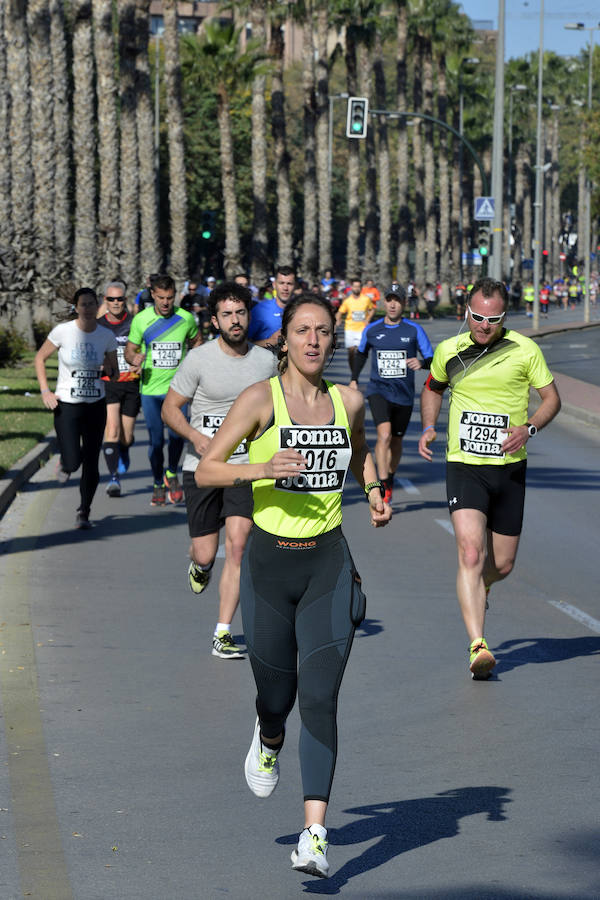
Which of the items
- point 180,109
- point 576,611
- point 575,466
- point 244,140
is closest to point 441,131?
point 244,140

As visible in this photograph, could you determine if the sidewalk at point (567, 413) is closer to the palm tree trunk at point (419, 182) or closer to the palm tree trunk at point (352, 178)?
the palm tree trunk at point (352, 178)

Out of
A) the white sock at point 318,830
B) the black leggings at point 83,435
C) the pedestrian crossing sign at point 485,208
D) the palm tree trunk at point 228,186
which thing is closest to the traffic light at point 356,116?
the pedestrian crossing sign at point 485,208

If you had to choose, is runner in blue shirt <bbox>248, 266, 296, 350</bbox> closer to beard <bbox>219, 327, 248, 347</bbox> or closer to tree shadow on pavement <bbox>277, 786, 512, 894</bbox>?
→ beard <bbox>219, 327, 248, 347</bbox>

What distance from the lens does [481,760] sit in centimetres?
657

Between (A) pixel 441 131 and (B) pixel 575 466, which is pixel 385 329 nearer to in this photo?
(B) pixel 575 466

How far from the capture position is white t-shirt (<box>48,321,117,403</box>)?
43.1 feet

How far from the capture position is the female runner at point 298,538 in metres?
5.34

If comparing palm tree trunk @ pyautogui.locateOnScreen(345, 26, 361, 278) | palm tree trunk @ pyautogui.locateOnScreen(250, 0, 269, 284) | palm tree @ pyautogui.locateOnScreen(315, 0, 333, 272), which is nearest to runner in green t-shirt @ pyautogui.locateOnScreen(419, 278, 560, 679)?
palm tree trunk @ pyautogui.locateOnScreen(250, 0, 269, 284)

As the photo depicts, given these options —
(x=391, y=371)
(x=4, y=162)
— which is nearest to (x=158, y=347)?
(x=391, y=371)

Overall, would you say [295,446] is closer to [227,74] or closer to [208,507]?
[208,507]

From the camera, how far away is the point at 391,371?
49.0 feet

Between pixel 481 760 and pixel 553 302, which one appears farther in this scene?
pixel 553 302

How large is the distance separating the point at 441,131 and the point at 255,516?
8799 cm

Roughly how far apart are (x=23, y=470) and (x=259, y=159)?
1640 inches
